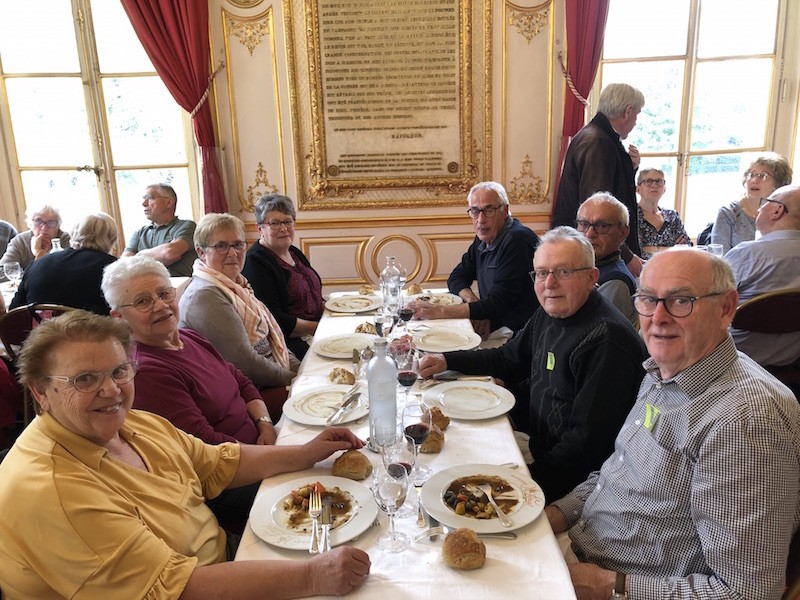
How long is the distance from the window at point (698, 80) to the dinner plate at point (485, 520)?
3.94 m

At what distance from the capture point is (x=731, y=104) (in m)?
4.56

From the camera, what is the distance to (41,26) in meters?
4.38

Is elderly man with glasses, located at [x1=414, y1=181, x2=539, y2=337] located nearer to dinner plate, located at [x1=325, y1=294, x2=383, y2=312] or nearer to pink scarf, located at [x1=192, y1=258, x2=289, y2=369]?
dinner plate, located at [x1=325, y1=294, x2=383, y2=312]

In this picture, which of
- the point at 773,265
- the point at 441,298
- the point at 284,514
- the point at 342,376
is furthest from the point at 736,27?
the point at 284,514

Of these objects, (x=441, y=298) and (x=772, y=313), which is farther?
(x=441, y=298)

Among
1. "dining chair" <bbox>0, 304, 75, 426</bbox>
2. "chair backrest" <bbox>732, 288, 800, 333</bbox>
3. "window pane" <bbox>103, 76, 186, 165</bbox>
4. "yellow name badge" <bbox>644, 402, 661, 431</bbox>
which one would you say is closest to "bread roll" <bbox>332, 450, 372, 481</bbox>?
"yellow name badge" <bbox>644, 402, 661, 431</bbox>

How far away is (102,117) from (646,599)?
478 centimetres

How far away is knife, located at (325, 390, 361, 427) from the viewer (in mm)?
1702

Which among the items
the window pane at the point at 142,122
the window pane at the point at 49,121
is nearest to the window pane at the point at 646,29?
the window pane at the point at 142,122

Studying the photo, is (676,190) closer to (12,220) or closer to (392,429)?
(392,429)

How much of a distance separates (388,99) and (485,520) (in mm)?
3715

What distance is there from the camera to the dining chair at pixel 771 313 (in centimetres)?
219

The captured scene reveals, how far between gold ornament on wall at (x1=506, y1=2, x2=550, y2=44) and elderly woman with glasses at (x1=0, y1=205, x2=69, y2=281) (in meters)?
3.45

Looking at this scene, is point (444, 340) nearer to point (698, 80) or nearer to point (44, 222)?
point (44, 222)
